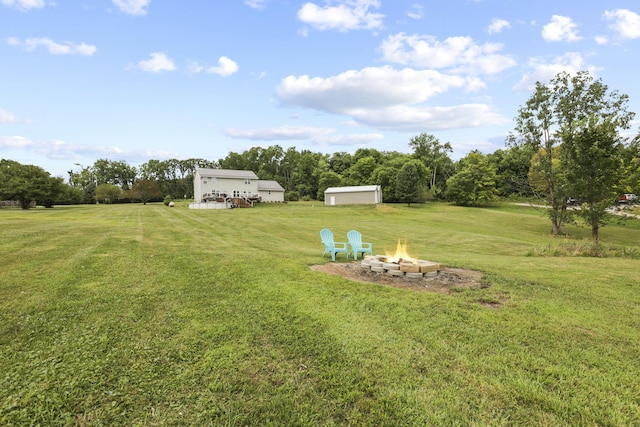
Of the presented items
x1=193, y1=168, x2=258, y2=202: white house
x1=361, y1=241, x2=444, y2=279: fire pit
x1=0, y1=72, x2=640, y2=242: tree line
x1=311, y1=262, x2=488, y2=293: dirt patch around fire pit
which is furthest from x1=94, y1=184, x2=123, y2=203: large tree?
x1=361, y1=241, x2=444, y2=279: fire pit

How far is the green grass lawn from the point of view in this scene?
2885mm

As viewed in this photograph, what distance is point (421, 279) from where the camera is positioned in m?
6.95

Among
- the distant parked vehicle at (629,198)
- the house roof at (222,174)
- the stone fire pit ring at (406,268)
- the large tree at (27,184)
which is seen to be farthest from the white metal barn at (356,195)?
the stone fire pit ring at (406,268)

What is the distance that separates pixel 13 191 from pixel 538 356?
4817 centimetres

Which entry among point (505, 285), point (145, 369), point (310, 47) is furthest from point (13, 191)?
point (505, 285)

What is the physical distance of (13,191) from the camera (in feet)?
116

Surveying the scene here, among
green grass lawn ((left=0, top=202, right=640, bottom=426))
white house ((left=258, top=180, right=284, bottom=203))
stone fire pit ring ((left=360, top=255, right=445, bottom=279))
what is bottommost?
green grass lawn ((left=0, top=202, right=640, bottom=426))

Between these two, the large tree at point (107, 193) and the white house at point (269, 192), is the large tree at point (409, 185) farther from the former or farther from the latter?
the large tree at point (107, 193)

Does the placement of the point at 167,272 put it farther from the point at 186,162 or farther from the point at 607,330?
the point at 186,162

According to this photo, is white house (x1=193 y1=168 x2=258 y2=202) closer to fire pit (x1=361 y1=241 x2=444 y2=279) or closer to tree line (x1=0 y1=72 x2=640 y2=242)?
tree line (x1=0 y1=72 x2=640 y2=242)

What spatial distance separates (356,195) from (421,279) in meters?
41.5

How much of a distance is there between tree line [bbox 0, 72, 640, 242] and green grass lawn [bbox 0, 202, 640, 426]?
32.4 ft

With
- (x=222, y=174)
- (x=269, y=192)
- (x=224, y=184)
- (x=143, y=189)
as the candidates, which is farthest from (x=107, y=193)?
(x=269, y=192)

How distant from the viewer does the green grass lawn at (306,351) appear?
9.46ft
